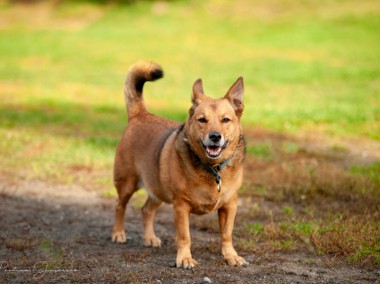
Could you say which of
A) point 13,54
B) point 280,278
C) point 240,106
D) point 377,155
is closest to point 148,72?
point 240,106

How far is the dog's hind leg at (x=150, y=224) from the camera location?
7344mm

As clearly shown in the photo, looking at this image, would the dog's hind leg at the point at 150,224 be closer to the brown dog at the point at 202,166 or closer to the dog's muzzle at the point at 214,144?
the brown dog at the point at 202,166

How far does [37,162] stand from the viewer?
10969mm

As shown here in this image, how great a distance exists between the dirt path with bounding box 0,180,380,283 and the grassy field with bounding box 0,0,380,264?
49 cm

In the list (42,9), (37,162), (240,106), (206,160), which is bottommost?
(37,162)

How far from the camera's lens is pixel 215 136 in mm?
6043

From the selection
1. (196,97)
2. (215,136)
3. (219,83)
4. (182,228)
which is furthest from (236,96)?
(219,83)

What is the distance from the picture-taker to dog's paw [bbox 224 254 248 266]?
6.30m

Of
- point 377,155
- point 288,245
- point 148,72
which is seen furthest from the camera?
point 377,155

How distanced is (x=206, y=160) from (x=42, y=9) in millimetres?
46835

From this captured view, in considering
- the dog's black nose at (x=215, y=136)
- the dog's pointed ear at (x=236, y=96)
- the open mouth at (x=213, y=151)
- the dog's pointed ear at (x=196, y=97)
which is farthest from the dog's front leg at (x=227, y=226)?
the dog's pointed ear at (x=196, y=97)

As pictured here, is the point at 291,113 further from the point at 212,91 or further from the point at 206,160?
the point at 206,160

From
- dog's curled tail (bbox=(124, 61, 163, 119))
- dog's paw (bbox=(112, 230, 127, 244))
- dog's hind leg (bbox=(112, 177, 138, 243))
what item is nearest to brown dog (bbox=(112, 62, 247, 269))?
dog's hind leg (bbox=(112, 177, 138, 243))

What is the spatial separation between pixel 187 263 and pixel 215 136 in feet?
4.03
